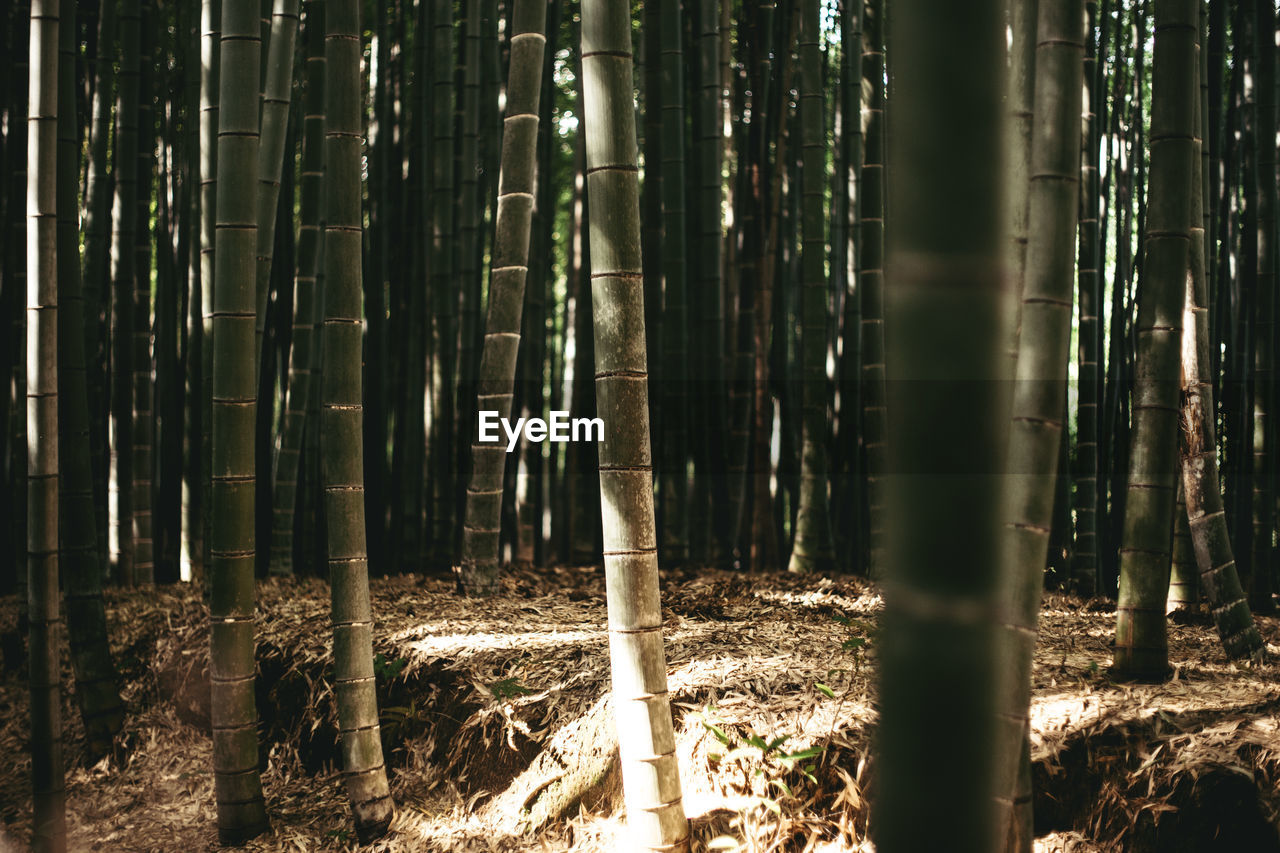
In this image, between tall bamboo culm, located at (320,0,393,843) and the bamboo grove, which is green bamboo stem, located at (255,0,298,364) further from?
tall bamboo culm, located at (320,0,393,843)

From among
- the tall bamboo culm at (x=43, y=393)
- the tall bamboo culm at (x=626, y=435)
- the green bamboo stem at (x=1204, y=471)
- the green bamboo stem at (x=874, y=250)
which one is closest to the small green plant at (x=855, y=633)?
the green bamboo stem at (x=874, y=250)

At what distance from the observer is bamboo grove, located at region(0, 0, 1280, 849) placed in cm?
136

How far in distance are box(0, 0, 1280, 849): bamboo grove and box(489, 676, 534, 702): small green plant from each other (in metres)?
0.33

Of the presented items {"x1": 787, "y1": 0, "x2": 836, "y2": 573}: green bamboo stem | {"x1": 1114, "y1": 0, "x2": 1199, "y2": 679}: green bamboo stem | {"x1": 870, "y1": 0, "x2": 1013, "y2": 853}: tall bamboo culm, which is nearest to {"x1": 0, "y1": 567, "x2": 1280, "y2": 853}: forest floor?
{"x1": 1114, "y1": 0, "x2": 1199, "y2": 679}: green bamboo stem

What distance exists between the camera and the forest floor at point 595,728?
1.78m

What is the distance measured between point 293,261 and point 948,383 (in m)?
→ 3.94

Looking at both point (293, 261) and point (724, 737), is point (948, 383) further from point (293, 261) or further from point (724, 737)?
point (293, 261)

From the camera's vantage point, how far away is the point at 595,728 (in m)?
2.12

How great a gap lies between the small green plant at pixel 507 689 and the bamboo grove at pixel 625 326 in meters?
0.33

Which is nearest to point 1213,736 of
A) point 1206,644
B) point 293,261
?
point 1206,644

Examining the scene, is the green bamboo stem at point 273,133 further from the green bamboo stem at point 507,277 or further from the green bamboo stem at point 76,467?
the green bamboo stem at point 507,277

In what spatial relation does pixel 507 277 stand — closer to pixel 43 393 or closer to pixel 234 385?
pixel 234 385

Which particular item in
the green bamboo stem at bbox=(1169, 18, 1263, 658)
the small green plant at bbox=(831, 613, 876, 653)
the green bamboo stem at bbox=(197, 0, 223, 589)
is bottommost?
the small green plant at bbox=(831, 613, 876, 653)

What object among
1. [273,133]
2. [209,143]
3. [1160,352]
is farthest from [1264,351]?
[209,143]
